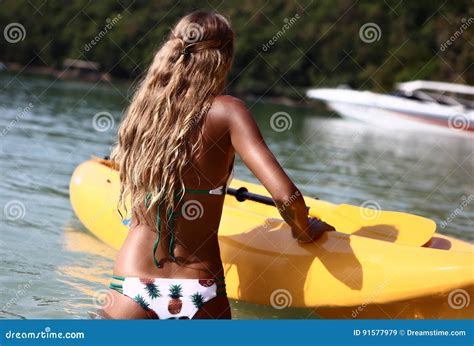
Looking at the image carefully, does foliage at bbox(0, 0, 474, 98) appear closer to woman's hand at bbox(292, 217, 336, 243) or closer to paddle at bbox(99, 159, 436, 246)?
paddle at bbox(99, 159, 436, 246)

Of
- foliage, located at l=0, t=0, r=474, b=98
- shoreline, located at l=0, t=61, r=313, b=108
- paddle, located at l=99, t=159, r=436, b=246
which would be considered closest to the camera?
paddle, located at l=99, t=159, r=436, b=246

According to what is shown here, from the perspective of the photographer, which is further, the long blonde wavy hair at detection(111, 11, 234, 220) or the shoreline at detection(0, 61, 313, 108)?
the shoreline at detection(0, 61, 313, 108)

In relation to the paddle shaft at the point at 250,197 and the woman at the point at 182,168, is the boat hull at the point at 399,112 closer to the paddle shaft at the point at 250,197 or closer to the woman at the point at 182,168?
the paddle shaft at the point at 250,197

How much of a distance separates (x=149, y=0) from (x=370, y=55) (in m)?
15.5

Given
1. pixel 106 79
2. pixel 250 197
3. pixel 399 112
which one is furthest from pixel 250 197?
pixel 106 79

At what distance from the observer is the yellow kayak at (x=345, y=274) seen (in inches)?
141

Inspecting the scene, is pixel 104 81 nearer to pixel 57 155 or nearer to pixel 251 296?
pixel 57 155

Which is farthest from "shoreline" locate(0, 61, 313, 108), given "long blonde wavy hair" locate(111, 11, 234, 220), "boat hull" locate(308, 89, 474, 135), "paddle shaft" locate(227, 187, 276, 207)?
"long blonde wavy hair" locate(111, 11, 234, 220)

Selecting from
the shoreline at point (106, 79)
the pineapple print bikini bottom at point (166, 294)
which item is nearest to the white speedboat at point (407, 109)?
the shoreline at point (106, 79)

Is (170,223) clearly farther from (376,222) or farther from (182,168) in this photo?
(376,222)

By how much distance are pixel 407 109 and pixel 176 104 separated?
21.5 meters

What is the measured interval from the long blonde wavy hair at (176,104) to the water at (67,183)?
5.27 feet

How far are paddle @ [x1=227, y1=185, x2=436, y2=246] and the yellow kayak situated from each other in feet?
0.82

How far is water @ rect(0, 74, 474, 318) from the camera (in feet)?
15.3
